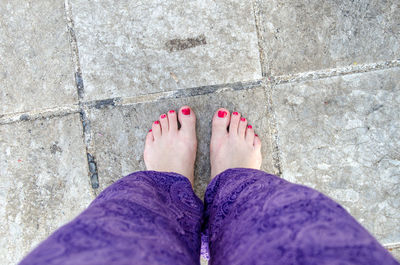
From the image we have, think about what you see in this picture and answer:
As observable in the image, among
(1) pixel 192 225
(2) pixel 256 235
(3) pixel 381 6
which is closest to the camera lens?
(2) pixel 256 235

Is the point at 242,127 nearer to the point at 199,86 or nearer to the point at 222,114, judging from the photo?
the point at 222,114

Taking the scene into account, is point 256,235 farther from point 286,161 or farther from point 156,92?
point 156,92

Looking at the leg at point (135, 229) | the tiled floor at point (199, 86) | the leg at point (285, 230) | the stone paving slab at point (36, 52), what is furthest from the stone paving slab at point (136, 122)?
the leg at point (285, 230)

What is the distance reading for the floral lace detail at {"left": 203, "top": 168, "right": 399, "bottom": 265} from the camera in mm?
508

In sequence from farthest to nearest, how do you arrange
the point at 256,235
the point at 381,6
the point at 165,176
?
the point at 381,6 < the point at 165,176 < the point at 256,235

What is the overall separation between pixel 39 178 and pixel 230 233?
878 millimetres

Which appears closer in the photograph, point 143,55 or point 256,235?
point 256,235

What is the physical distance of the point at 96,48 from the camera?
111 centimetres

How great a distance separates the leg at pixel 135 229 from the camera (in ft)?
1.64

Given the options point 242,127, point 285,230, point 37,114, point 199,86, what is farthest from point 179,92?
point 285,230

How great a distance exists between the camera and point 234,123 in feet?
3.76

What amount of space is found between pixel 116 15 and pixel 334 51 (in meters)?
0.90

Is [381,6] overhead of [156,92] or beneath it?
overhead

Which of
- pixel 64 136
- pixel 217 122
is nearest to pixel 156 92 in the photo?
pixel 217 122
